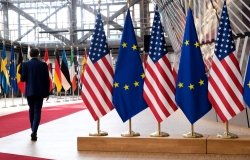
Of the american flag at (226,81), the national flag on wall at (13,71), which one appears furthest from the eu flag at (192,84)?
the national flag on wall at (13,71)

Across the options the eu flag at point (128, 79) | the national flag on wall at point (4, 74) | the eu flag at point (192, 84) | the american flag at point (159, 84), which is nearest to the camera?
the eu flag at point (192, 84)

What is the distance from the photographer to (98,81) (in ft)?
24.2

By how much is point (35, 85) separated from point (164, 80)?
264 cm

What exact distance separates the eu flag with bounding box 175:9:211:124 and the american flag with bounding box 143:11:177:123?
185 millimetres

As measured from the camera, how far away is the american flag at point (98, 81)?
7391 mm

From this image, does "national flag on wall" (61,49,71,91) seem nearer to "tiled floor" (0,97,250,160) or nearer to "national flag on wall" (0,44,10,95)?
"national flag on wall" (0,44,10,95)

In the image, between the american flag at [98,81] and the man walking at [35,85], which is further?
the man walking at [35,85]

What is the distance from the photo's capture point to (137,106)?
740cm

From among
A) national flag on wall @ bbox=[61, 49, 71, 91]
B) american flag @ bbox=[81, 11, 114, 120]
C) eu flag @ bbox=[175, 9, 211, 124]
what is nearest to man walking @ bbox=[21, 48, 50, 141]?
american flag @ bbox=[81, 11, 114, 120]

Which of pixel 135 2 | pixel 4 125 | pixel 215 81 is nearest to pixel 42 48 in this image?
pixel 135 2

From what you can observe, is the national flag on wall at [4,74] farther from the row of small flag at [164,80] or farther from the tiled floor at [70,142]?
the row of small flag at [164,80]

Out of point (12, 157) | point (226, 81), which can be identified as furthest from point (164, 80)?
point (12, 157)

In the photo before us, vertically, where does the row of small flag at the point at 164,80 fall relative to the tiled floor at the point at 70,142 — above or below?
above

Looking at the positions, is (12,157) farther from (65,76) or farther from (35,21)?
(35,21)
